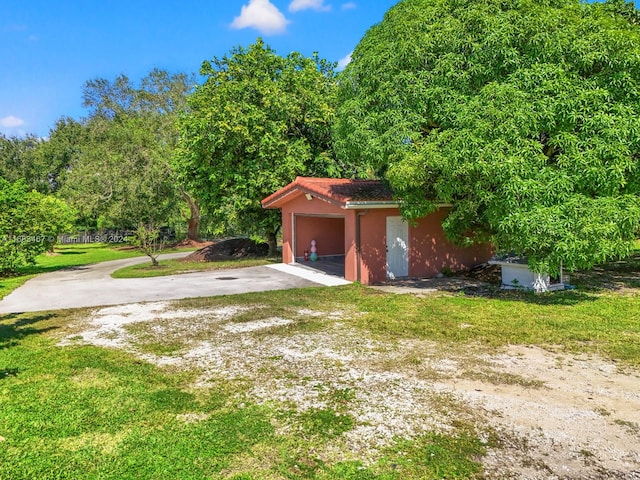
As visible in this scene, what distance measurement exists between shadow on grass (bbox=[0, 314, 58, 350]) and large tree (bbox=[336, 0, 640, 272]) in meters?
8.21

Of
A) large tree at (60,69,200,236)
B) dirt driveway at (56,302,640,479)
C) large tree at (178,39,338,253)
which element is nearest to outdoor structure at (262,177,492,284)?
large tree at (178,39,338,253)

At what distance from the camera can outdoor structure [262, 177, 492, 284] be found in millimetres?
13242

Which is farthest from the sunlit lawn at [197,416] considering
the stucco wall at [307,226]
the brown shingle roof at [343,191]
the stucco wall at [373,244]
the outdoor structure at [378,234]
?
the stucco wall at [307,226]

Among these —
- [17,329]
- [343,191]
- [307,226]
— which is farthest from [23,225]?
[343,191]

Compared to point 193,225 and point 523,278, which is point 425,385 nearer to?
point 523,278

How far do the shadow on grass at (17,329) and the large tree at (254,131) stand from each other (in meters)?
10.2

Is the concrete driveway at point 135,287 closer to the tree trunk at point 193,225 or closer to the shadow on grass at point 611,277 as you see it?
the shadow on grass at point 611,277

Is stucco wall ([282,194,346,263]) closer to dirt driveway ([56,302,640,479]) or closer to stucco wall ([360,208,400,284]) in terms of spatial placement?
stucco wall ([360,208,400,284])

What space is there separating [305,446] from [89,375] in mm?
3485

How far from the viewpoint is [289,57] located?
67.3 ft

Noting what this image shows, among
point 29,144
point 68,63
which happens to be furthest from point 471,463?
point 29,144

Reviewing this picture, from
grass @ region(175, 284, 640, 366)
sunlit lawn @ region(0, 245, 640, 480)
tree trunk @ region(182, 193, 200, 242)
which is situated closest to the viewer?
sunlit lawn @ region(0, 245, 640, 480)

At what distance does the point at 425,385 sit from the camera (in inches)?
208

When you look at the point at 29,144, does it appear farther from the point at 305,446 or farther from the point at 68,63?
the point at 305,446
